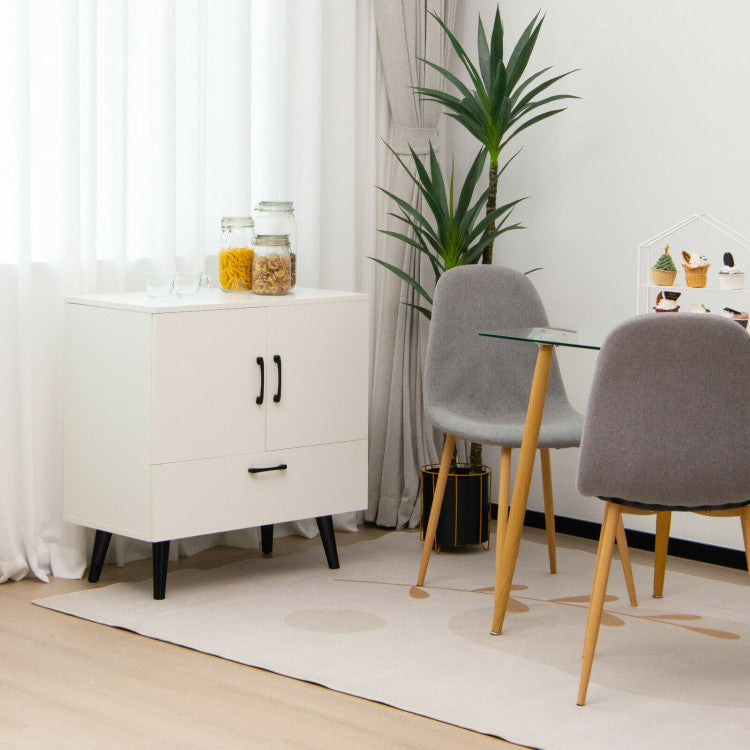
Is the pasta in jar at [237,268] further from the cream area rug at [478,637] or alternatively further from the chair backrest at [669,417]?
the chair backrest at [669,417]

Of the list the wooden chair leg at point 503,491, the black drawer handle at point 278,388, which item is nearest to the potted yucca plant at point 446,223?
the black drawer handle at point 278,388

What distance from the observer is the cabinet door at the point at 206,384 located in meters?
3.34

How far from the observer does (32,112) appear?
3.51 m

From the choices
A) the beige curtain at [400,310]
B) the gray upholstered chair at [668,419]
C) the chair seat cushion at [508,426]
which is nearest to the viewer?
the gray upholstered chair at [668,419]

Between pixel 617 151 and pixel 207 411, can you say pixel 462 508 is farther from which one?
pixel 617 151

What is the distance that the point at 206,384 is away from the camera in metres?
3.43

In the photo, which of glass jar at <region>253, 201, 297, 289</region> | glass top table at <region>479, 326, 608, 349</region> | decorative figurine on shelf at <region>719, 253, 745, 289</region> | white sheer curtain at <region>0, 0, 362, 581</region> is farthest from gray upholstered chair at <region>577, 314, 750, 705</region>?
white sheer curtain at <region>0, 0, 362, 581</region>

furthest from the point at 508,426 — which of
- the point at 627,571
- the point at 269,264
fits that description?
the point at 269,264

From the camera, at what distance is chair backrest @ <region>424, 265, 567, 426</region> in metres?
3.61

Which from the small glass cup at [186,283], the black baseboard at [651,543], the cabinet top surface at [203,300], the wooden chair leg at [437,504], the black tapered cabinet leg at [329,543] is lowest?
the black baseboard at [651,543]

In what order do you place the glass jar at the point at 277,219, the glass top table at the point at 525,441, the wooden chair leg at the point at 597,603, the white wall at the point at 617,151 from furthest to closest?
the white wall at the point at 617,151
the glass jar at the point at 277,219
the glass top table at the point at 525,441
the wooden chair leg at the point at 597,603

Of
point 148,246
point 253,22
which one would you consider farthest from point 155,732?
point 253,22

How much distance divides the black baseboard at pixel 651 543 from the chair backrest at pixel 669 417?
1.33 meters

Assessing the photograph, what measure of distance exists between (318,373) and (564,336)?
0.99 m
